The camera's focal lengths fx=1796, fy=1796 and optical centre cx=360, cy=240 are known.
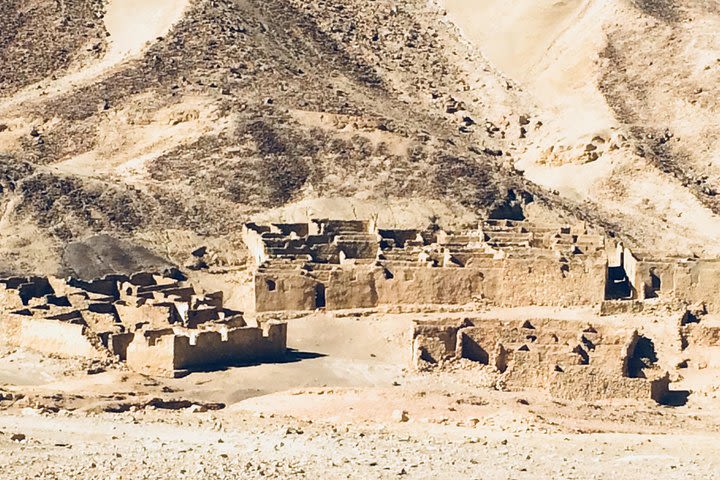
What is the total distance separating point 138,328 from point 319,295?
6451 mm

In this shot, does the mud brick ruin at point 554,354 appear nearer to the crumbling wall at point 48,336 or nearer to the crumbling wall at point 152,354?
the crumbling wall at point 152,354

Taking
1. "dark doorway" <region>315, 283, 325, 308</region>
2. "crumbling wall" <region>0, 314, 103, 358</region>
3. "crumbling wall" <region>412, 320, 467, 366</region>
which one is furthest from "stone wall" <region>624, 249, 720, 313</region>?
"crumbling wall" <region>0, 314, 103, 358</region>

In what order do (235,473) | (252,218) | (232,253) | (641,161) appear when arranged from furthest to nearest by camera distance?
(641,161)
(252,218)
(232,253)
(235,473)

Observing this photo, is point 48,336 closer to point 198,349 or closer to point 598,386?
point 198,349

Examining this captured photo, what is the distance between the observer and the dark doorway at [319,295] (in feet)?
148

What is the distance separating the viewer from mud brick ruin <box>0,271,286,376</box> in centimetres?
3828

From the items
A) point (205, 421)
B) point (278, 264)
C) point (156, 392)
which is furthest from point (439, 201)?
point (205, 421)

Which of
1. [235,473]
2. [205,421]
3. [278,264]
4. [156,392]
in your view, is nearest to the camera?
[235,473]

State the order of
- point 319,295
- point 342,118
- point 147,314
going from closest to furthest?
1. point 147,314
2. point 319,295
3. point 342,118

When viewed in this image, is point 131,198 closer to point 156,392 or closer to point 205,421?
point 156,392

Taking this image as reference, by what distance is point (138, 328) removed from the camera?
40000 mm

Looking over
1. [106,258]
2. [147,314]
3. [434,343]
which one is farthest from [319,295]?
[106,258]

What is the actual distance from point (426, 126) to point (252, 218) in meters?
15.1

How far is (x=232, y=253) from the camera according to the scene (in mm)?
52781
